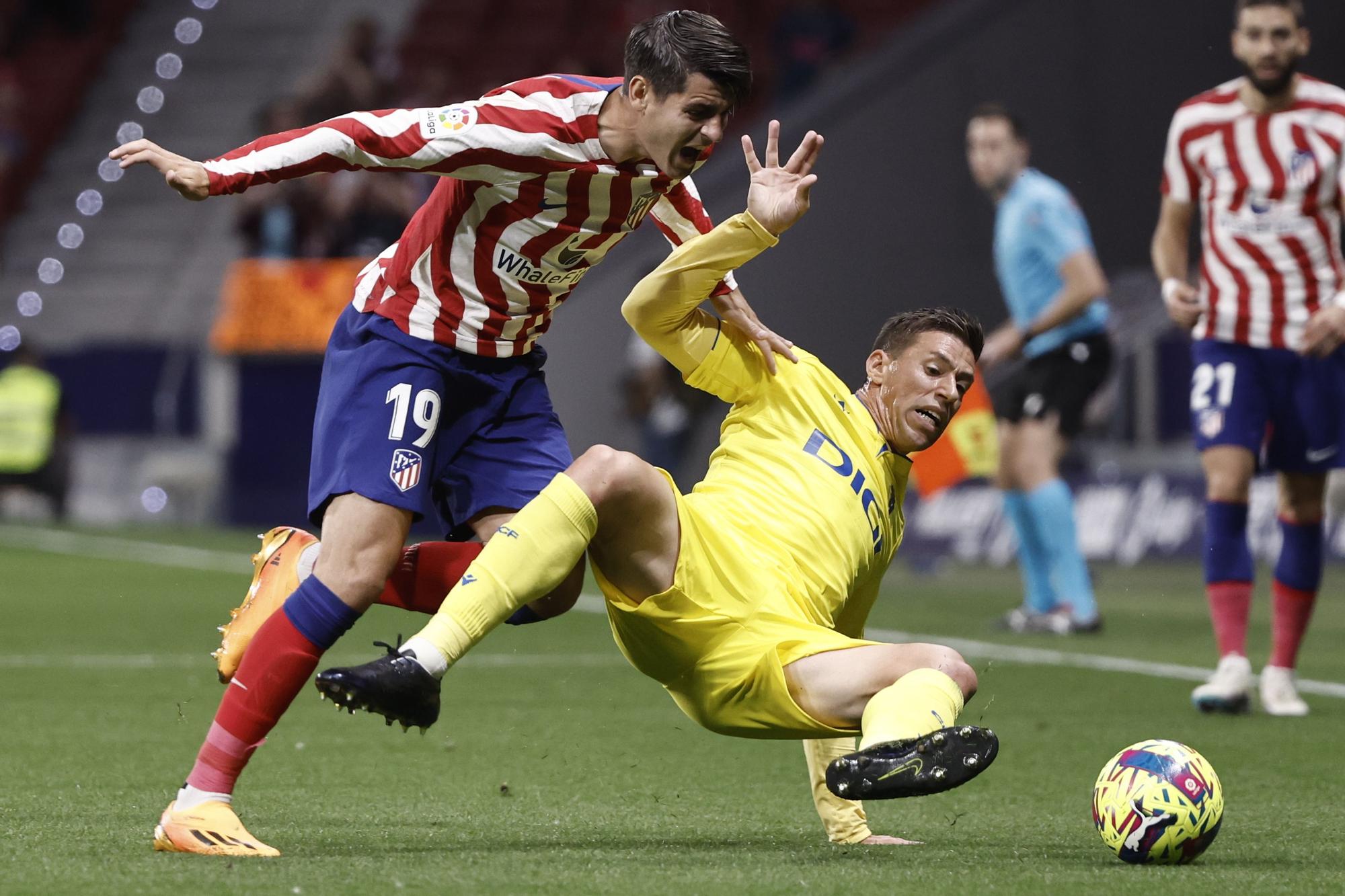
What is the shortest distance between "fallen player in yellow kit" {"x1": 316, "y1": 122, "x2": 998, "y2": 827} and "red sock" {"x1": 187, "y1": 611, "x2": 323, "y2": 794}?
1.32 ft

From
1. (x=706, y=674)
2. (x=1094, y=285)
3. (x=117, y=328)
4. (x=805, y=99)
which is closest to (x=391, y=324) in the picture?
(x=706, y=674)

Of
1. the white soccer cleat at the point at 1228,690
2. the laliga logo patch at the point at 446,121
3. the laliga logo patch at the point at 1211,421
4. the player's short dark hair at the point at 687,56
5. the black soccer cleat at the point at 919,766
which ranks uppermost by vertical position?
the player's short dark hair at the point at 687,56

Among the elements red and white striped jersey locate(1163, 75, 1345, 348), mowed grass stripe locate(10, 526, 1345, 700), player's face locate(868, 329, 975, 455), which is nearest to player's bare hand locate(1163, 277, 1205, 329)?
red and white striped jersey locate(1163, 75, 1345, 348)

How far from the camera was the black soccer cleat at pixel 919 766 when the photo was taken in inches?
131

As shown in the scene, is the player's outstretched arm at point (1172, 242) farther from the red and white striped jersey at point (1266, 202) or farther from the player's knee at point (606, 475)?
the player's knee at point (606, 475)

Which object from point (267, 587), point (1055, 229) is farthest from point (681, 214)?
point (1055, 229)

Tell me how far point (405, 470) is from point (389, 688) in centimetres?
74

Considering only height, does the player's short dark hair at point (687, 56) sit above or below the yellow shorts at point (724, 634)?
above

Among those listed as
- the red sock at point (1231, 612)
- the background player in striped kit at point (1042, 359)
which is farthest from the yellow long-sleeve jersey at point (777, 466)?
the background player in striped kit at point (1042, 359)

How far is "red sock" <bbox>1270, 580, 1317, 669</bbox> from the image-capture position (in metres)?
6.24

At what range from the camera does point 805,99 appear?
14.0 meters

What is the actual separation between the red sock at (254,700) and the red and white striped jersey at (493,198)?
0.72 m

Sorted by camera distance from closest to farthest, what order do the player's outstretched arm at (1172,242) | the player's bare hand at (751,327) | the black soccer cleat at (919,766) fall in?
the black soccer cleat at (919,766) < the player's bare hand at (751,327) < the player's outstretched arm at (1172,242)

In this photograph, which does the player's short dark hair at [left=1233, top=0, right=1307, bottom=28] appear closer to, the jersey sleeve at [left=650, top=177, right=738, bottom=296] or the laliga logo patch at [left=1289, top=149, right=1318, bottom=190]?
the laliga logo patch at [left=1289, top=149, right=1318, bottom=190]
